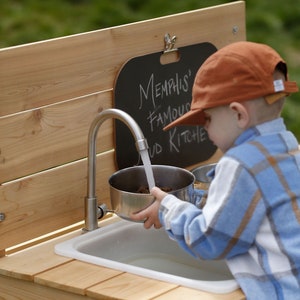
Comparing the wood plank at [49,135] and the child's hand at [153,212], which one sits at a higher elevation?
the wood plank at [49,135]

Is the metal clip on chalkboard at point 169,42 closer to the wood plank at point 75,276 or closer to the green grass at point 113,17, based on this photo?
the wood plank at point 75,276

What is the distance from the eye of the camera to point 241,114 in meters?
2.54

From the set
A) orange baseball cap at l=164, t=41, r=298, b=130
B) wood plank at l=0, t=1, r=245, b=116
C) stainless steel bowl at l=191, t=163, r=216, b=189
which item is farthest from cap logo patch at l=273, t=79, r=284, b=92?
stainless steel bowl at l=191, t=163, r=216, b=189

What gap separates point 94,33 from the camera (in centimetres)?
300

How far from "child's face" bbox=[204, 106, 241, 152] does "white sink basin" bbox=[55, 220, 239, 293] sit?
0.43 meters

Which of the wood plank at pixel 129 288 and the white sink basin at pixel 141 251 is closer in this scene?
the wood plank at pixel 129 288

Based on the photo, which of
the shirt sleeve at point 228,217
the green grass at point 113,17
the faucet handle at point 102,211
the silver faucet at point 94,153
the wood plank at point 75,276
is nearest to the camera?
the shirt sleeve at point 228,217

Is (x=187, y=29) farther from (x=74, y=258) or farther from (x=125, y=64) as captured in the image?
(x=74, y=258)

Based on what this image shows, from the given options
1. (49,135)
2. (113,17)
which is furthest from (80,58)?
(113,17)

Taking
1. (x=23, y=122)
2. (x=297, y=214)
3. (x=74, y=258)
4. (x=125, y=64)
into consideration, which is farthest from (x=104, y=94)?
(x=297, y=214)

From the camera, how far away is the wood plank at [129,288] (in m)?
2.56

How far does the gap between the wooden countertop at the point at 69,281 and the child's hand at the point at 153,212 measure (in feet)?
0.46

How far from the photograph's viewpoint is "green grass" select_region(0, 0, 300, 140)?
19.9ft

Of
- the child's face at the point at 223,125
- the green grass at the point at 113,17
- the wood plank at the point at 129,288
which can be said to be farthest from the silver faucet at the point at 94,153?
the green grass at the point at 113,17
